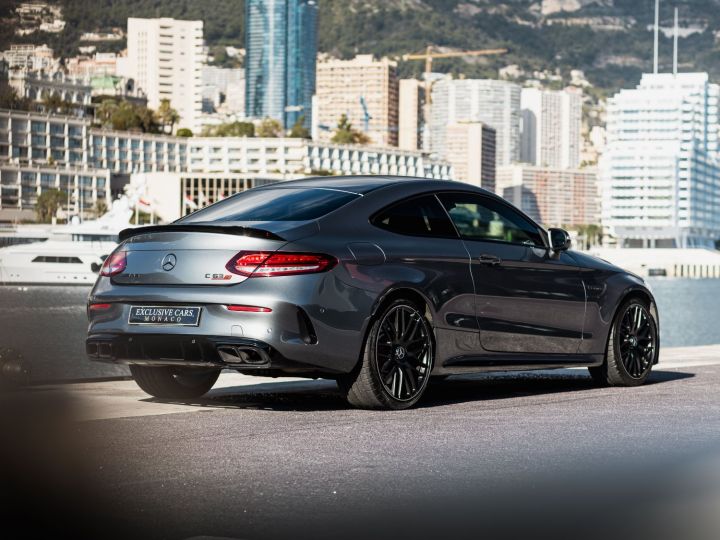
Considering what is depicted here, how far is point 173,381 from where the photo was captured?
28.0 ft

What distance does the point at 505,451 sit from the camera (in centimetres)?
615

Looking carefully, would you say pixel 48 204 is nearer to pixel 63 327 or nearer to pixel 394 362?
pixel 63 327

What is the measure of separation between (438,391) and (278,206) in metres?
2.09

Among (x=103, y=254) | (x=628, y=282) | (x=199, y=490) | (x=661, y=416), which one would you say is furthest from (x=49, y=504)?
(x=103, y=254)

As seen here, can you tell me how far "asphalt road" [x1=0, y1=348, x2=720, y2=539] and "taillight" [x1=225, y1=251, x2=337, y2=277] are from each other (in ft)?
2.58

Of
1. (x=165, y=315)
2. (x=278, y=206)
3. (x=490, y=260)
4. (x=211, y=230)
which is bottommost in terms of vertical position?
(x=165, y=315)

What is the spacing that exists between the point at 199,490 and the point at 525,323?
4241 millimetres

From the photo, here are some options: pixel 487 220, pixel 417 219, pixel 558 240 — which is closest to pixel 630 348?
pixel 558 240

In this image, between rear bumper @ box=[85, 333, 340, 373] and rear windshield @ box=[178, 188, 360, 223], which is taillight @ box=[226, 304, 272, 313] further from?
rear windshield @ box=[178, 188, 360, 223]

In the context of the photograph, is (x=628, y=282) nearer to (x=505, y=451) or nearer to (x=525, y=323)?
(x=525, y=323)

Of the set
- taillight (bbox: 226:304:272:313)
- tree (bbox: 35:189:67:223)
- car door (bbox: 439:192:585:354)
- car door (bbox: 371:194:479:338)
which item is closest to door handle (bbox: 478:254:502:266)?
car door (bbox: 439:192:585:354)

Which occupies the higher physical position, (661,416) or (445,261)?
(445,261)

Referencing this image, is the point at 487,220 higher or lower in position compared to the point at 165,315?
higher

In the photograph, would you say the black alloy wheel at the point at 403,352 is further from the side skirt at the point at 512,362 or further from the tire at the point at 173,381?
the tire at the point at 173,381
